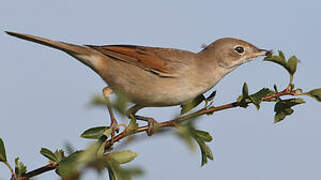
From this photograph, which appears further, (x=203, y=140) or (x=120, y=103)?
(x=203, y=140)

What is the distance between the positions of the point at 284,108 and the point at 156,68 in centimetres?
206

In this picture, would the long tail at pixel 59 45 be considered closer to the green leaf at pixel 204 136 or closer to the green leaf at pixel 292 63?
the green leaf at pixel 204 136

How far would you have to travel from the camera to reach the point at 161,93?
5.10m

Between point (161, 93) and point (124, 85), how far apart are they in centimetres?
47

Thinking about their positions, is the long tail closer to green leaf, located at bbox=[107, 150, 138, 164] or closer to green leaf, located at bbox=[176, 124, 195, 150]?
green leaf, located at bbox=[107, 150, 138, 164]

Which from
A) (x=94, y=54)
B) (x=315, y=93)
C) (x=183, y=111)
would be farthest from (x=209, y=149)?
(x=94, y=54)

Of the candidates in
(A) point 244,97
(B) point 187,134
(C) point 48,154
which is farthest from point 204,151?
(B) point 187,134

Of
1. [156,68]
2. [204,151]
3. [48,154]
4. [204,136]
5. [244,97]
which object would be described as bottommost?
[204,151]

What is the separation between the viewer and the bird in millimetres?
5102

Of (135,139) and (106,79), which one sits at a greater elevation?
(106,79)

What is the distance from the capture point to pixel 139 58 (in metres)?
5.47

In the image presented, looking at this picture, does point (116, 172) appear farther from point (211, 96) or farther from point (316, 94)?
point (211, 96)

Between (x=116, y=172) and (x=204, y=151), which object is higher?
(x=116, y=172)

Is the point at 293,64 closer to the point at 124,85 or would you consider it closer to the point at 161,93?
the point at 161,93
